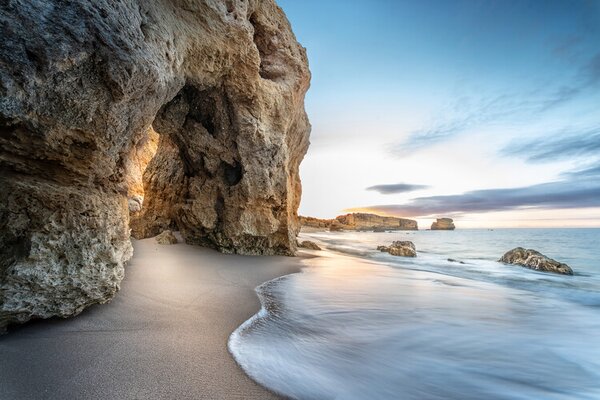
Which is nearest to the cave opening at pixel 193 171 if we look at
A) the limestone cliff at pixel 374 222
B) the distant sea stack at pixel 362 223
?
the distant sea stack at pixel 362 223

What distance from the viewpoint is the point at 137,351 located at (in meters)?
2.25

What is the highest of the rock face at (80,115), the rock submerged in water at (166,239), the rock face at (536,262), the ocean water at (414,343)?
the rock face at (80,115)

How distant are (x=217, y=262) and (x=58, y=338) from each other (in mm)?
3780

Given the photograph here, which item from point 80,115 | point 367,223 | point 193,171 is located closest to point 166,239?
point 193,171

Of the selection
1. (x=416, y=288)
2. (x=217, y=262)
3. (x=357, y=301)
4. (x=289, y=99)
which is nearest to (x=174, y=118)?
(x=289, y=99)

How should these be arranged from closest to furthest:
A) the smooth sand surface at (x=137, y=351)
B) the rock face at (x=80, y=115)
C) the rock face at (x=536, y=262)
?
1. the smooth sand surface at (x=137, y=351)
2. the rock face at (x=80, y=115)
3. the rock face at (x=536, y=262)

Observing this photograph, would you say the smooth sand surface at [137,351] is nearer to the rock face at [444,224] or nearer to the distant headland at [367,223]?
the distant headland at [367,223]

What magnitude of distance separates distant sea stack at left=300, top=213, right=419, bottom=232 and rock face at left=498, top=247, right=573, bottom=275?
161 feet

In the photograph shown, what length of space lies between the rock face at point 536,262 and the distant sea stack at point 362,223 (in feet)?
161

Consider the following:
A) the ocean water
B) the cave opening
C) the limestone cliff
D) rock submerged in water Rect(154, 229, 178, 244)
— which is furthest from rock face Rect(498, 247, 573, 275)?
the limestone cliff

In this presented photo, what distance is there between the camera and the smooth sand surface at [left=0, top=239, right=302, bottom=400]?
1804 millimetres

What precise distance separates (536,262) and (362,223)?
76886mm

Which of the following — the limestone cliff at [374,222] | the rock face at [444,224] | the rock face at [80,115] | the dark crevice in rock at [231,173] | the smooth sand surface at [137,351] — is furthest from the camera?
the rock face at [444,224]

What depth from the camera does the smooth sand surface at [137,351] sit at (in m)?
1.80
